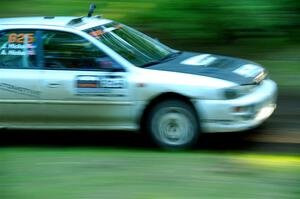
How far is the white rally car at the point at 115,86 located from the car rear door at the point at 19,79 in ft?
0.04

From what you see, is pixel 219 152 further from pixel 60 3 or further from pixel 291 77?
pixel 60 3

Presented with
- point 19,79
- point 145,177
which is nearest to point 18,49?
point 19,79

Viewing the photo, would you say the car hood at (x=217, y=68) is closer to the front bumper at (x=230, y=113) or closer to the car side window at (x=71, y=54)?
the front bumper at (x=230, y=113)

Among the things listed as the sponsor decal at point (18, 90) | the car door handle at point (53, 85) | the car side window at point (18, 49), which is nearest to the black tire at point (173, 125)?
the car door handle at point (53, 85)

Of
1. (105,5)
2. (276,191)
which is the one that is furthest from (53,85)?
(105,5)

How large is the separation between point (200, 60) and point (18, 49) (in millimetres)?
2246

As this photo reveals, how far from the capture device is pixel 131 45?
26.9 ft

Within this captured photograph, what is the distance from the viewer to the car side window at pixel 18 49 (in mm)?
8023

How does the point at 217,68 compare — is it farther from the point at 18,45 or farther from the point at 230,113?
the point at 18,45

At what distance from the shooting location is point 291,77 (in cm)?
1059

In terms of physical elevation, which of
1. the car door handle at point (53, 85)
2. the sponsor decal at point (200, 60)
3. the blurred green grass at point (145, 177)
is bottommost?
the blurred green grass at point (145, 177)

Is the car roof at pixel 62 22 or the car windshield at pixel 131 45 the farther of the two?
the car roof at pixel 62 22

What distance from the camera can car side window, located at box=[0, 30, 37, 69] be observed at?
26.3ft

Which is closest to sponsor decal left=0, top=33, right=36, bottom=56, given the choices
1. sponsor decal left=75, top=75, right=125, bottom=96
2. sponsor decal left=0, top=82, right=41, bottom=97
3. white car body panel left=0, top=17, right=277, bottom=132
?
white car body panel left=0, top=17, right=277, bottom=132
